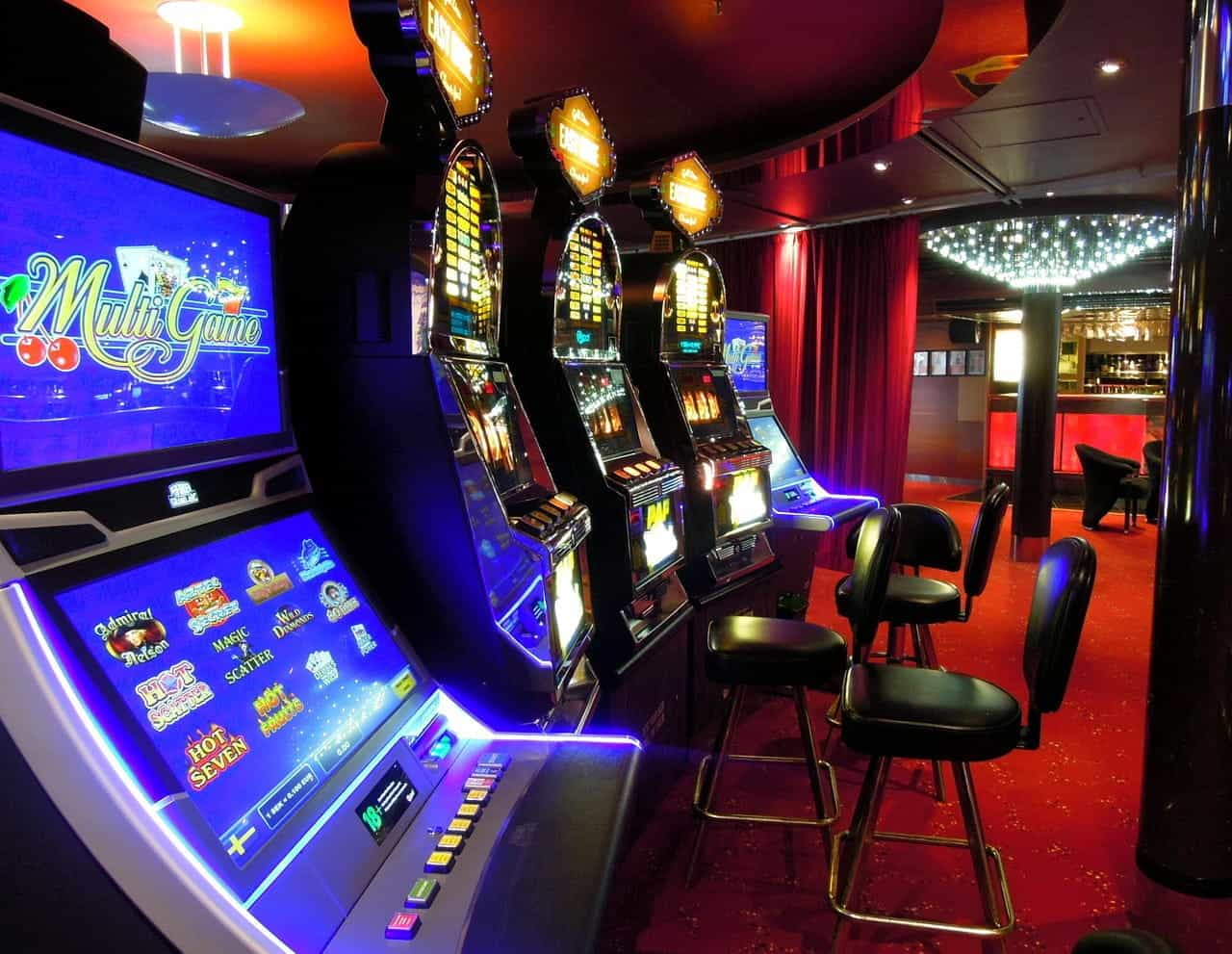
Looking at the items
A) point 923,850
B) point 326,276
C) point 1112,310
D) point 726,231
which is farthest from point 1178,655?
point 1112,310

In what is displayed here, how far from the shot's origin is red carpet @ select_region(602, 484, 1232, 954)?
2.09 m

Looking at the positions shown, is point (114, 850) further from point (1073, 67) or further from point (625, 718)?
point (1073, 67)

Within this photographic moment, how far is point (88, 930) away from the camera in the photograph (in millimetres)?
711

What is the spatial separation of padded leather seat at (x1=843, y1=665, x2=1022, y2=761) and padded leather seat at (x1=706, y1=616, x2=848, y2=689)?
269 millimetres

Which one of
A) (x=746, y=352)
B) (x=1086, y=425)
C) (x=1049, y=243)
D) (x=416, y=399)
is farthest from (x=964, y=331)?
(x=416, y=399)

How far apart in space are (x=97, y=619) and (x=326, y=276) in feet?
2.84

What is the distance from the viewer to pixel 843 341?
6098 millimetres

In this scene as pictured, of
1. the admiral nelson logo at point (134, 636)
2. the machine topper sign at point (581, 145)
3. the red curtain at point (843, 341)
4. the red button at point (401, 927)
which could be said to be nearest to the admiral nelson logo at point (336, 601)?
the admiral nelson logo at point (134, 636)

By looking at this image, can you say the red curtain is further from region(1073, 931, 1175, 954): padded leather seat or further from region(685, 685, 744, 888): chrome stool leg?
region(1073, 931, 1175, 954): padded leather seat

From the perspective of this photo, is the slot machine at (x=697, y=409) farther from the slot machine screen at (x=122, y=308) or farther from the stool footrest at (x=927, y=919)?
the slot machine screen at (x=122, y=308)

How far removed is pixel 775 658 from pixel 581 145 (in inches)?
61.9

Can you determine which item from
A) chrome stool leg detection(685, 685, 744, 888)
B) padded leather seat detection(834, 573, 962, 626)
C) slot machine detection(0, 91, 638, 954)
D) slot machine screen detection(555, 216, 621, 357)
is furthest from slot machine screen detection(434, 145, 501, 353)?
padded leather seat detection(834, 573, 962, 626)

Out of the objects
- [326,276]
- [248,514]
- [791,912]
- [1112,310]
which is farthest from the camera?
[1112,310]

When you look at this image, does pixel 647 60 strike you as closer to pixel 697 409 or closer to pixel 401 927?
pixel 697 409
